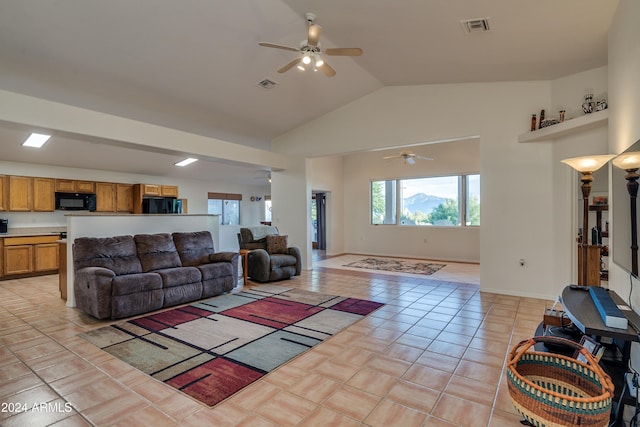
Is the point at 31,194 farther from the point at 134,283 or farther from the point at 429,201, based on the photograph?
the point at 429,201

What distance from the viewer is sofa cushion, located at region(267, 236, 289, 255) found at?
244 inches

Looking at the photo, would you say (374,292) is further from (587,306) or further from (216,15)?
(216,15)

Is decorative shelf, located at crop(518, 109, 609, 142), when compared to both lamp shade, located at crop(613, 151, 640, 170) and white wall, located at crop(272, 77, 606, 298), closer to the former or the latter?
white wall, located at crop(272, 77, 606, 298)

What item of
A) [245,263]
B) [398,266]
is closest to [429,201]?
[398,266]

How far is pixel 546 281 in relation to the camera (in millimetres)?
4637

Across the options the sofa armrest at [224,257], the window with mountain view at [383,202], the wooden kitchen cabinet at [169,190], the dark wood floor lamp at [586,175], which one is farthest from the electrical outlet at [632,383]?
the wooden kitchen cabinet at [169,190]

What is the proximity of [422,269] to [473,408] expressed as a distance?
16.8 ft

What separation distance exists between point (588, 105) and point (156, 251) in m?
6.05

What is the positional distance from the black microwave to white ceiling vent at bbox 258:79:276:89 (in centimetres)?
488

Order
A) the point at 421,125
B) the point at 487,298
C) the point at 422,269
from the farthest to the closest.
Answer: the point at 422,269 → the point at 421,125 → the point at 487,298

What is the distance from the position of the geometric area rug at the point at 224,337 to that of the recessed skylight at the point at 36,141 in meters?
3.92

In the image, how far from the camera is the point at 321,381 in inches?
92.1

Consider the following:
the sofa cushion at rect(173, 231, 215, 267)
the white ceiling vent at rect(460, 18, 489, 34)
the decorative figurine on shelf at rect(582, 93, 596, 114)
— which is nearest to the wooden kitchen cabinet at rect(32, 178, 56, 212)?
the sofa cushion at rect(173, 231, 215, 267)

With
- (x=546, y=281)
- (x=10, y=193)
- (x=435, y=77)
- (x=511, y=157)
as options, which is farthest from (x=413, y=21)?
(x=10, y=193)
